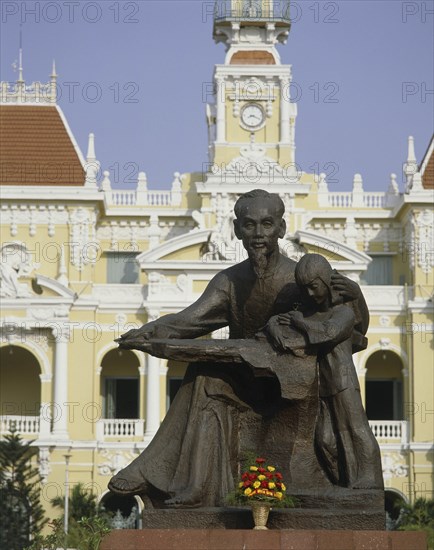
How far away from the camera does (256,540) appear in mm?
9945

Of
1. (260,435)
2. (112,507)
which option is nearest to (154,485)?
(260,435)

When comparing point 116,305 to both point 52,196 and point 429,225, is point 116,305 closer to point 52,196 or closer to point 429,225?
point 52,196

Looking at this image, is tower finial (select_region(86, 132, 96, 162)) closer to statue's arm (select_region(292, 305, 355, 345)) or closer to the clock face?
the clock face

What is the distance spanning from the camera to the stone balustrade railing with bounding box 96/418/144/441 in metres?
51.5

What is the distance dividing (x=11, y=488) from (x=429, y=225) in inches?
600

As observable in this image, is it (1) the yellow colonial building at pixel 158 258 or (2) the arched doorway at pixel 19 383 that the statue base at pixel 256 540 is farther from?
(2) the arched doorway at pixel 19 383

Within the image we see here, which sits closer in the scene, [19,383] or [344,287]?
[344,287]

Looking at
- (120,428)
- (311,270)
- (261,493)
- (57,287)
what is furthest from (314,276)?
(120,428)

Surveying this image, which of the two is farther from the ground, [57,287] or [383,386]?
[57,287]

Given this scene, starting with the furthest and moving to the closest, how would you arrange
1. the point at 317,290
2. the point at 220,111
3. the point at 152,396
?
the point at 220,111, the point at 152,396, the point at 317,290

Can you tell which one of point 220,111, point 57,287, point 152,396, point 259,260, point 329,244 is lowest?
point 259,260

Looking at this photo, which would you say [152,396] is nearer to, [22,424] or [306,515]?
[22,424]

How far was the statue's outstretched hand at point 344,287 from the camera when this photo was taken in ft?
36.0

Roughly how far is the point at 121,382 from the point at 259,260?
4449cm
